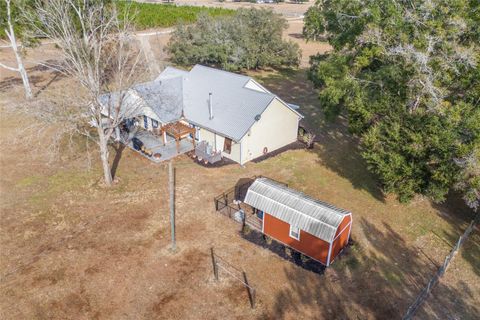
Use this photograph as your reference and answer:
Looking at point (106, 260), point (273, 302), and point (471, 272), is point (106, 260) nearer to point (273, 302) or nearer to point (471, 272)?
point (273, 302)

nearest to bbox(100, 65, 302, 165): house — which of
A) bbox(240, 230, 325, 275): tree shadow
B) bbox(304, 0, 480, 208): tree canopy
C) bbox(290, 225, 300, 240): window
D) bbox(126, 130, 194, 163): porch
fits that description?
bbox(126, 130, 194, 163): porch

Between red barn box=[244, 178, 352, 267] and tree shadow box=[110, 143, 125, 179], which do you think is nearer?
red barn box=[244, 178, 352, 267]

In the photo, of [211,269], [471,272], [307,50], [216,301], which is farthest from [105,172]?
[307,50]

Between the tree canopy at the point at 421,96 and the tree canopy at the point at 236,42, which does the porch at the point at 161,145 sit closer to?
the tree canopy at the point at 421,96

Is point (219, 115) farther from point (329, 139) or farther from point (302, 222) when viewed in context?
point (302, 222)

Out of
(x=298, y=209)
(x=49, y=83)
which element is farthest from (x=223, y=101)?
(x=49, y=83)

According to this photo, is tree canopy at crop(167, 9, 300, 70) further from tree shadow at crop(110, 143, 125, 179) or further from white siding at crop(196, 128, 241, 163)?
tree shadow at crop(110, 143, 125, 179)

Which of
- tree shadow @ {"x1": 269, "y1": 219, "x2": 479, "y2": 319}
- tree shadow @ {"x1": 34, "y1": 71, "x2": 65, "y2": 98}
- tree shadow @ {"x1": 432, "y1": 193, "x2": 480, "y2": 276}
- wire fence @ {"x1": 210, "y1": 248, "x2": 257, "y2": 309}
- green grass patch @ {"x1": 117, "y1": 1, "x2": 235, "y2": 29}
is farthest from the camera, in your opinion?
green grass patch @ {"x1": 117, "y1": 1, "x2": 235, "y2": 29}
